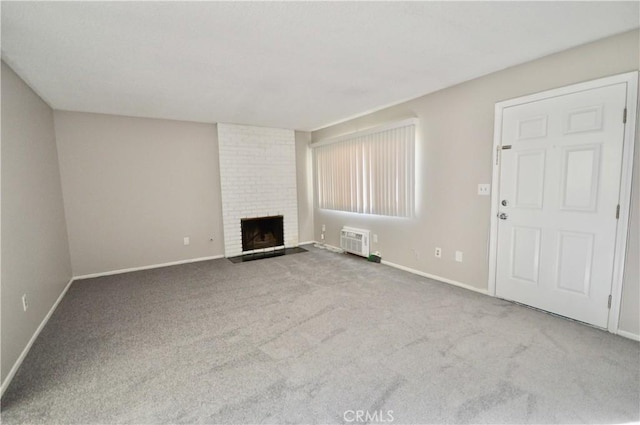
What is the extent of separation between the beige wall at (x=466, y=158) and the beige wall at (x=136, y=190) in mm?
3152

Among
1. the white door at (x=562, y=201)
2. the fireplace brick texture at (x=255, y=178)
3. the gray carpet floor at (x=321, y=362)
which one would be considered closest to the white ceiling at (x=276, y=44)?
the white door at (x=562, y=201)

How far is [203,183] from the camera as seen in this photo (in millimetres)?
4980

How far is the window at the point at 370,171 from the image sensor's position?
13.1ft

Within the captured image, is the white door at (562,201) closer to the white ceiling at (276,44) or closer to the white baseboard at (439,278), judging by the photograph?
the white baseboard at (439,278)

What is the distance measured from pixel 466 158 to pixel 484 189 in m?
0.42

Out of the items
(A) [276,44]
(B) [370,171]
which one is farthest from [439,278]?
(A) [276,44]

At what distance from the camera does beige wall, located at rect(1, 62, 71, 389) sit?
84.6 inches

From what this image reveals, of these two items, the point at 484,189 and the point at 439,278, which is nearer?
the point at 484,189

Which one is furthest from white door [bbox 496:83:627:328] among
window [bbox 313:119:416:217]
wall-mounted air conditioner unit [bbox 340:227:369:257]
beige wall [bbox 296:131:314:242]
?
beige wall [bbox 296:131:314:242]

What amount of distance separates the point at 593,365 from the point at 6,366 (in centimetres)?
407

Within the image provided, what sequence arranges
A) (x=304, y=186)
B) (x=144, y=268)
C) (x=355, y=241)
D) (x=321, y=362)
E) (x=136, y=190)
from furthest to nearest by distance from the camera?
1. (x=304, y=186)
2. (x=355, y=241)
3. (x=144, y=268)
4. (x=136, y=190)
5. (x=321, y=362)

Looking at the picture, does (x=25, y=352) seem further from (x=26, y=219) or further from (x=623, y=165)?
(x=623, y=165)

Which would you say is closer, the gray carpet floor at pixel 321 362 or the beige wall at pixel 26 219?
the gray carpet floor at pixel 321 362

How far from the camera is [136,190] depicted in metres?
4.44
